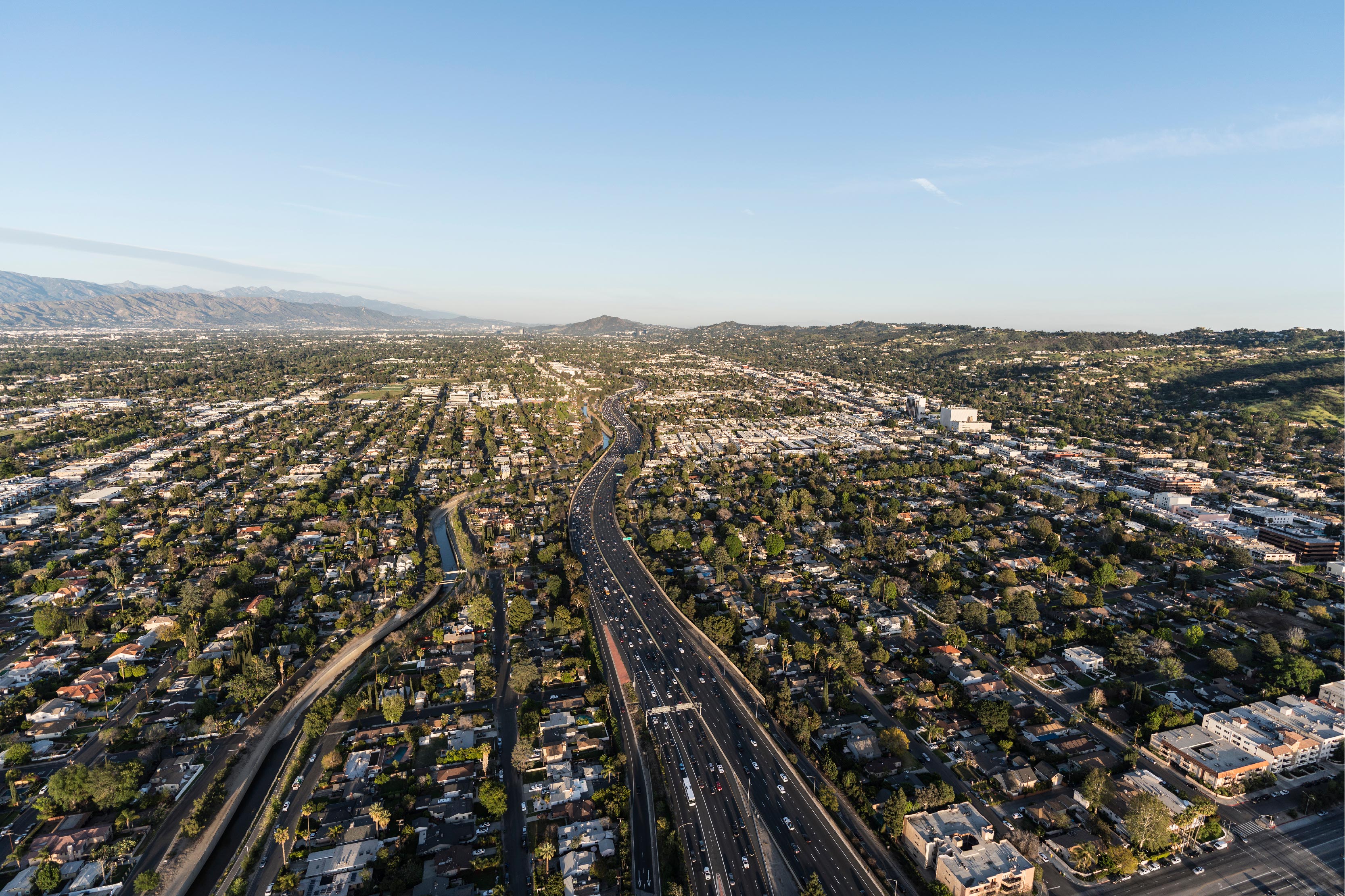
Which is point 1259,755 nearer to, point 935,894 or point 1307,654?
point 1307,654

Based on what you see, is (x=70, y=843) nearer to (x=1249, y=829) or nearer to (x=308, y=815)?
(x=308, y=815)

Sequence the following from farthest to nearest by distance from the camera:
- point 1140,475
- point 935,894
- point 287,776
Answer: point 1140,475
point 287,776
point 935,894

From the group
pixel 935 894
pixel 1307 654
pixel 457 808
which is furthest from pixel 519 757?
pixel 1307 654

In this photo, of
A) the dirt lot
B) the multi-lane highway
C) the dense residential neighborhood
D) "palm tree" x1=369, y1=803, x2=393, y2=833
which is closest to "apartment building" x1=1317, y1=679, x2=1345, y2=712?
the dense residential neighborhood

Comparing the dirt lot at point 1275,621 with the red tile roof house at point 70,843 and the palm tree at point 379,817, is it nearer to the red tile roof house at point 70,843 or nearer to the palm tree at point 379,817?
the palm tree at point 379,817

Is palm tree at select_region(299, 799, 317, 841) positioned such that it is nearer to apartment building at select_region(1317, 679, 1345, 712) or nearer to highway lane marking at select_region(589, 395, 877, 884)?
highway lane marking at select_region(589, 395, 877, 884)

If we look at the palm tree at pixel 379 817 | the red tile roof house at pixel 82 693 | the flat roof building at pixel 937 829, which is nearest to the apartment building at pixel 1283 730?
the flat roof building at pixel 937 829

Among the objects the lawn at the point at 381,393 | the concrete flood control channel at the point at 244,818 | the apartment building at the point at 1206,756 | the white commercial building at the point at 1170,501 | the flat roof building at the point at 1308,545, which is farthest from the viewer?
the lawn at the point at 381,393
